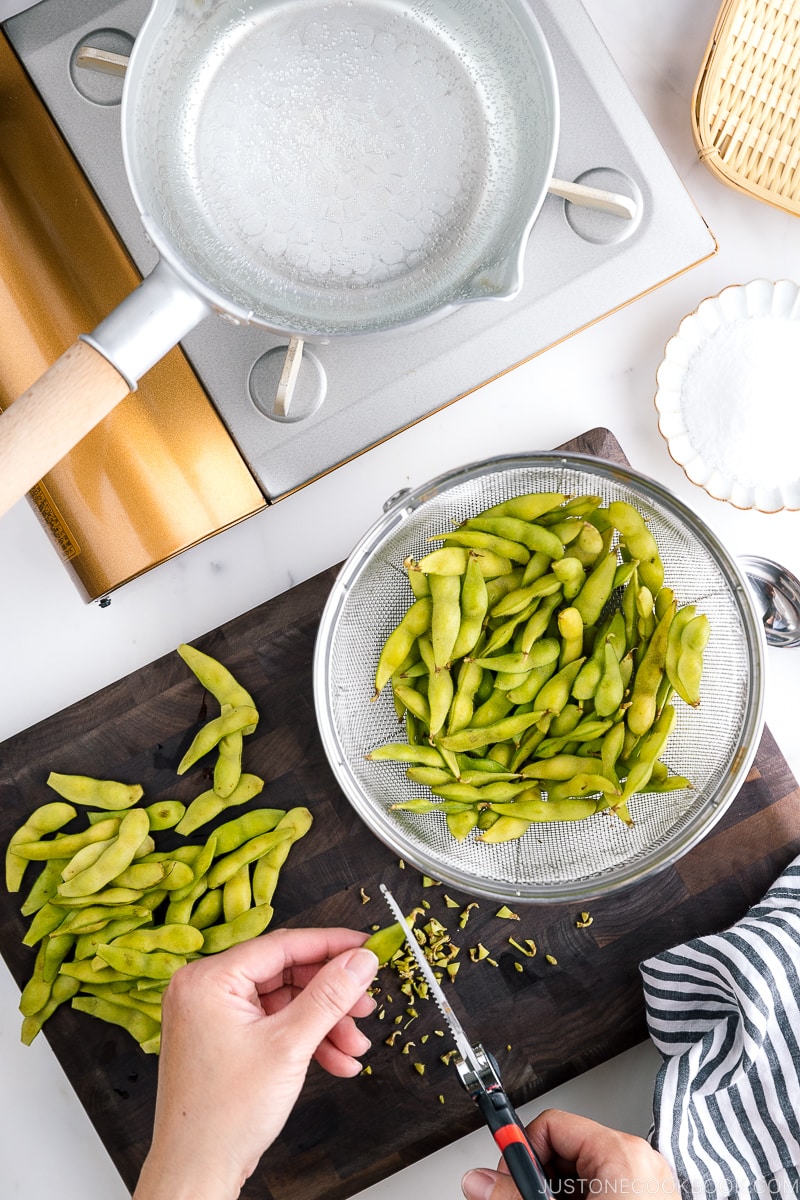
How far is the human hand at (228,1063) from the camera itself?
0.84 meters

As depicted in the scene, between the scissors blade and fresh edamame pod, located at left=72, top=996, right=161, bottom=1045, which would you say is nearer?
the scissors blade

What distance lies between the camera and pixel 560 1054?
3.41ft

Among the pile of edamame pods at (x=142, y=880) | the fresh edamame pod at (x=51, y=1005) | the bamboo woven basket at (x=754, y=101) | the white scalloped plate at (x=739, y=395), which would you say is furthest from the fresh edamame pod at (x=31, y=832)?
the bamboo woven basket at (x=754, y=101)

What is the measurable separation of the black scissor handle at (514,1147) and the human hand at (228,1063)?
15 centimetres

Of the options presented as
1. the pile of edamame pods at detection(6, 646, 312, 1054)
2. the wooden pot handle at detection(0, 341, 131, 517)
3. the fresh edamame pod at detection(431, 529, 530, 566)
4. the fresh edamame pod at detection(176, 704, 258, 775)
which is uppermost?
the wooden pot handle at detection(0, 341, 131, 517)

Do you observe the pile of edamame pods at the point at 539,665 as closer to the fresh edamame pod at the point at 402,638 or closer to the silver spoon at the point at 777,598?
the fresh edamame pod at the point at 402,638

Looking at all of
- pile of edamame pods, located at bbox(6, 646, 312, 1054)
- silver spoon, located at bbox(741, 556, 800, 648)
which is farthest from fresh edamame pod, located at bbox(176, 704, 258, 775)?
silver spoon, located at bbox(741, 556, 800, 648)

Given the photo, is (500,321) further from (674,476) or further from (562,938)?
(562,938)

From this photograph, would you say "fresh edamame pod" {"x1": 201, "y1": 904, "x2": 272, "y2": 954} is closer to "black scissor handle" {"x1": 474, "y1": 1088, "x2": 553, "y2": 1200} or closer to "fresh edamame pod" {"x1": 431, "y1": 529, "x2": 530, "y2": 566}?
"black scissor handle" {"x1": 474, "y1": 1088, "x2": 553, "y2": 1200}

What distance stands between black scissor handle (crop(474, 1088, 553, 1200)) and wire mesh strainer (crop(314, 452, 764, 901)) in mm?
179

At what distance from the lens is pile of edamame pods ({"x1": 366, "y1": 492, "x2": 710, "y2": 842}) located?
0.95m

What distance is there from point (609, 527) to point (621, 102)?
436 mm

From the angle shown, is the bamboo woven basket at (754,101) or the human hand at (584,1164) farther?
the bamboo woven basket at (754,101)

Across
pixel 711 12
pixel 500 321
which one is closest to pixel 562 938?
Result: pixel 500 321
